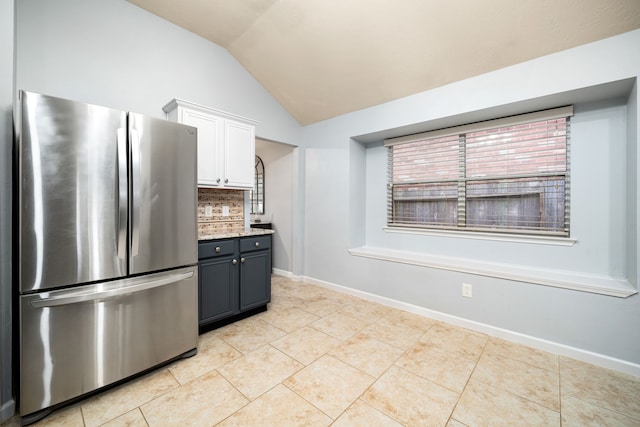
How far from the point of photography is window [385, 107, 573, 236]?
100.0 inches

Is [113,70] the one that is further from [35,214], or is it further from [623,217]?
[623,217]

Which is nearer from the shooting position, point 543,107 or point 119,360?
point 119,360

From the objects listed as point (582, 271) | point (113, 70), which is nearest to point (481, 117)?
point (582, 271)

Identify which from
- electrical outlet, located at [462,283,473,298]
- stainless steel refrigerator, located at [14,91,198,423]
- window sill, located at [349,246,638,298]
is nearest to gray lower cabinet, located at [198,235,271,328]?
stainless steel refrigerator, located at [14,91,198,423]

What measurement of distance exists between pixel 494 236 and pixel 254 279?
2.58 metres

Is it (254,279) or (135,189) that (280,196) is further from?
(135,189)

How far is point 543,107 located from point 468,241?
4.78ft

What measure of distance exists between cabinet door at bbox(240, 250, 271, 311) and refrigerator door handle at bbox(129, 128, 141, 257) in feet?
3.62

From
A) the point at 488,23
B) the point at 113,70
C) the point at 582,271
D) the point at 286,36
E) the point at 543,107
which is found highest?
the point at 286,36

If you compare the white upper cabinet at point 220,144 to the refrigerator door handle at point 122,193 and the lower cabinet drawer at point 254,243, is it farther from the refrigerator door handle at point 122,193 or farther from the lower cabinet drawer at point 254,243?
the refrigerator door handle at point 122,193

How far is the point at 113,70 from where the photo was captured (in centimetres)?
241

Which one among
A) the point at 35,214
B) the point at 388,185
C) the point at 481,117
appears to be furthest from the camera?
the point at 388,185

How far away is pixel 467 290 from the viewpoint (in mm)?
2682

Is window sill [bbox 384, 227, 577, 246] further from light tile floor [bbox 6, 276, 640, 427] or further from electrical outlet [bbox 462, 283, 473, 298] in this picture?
light tile floor [bbox 6, 276, 640, 427]
